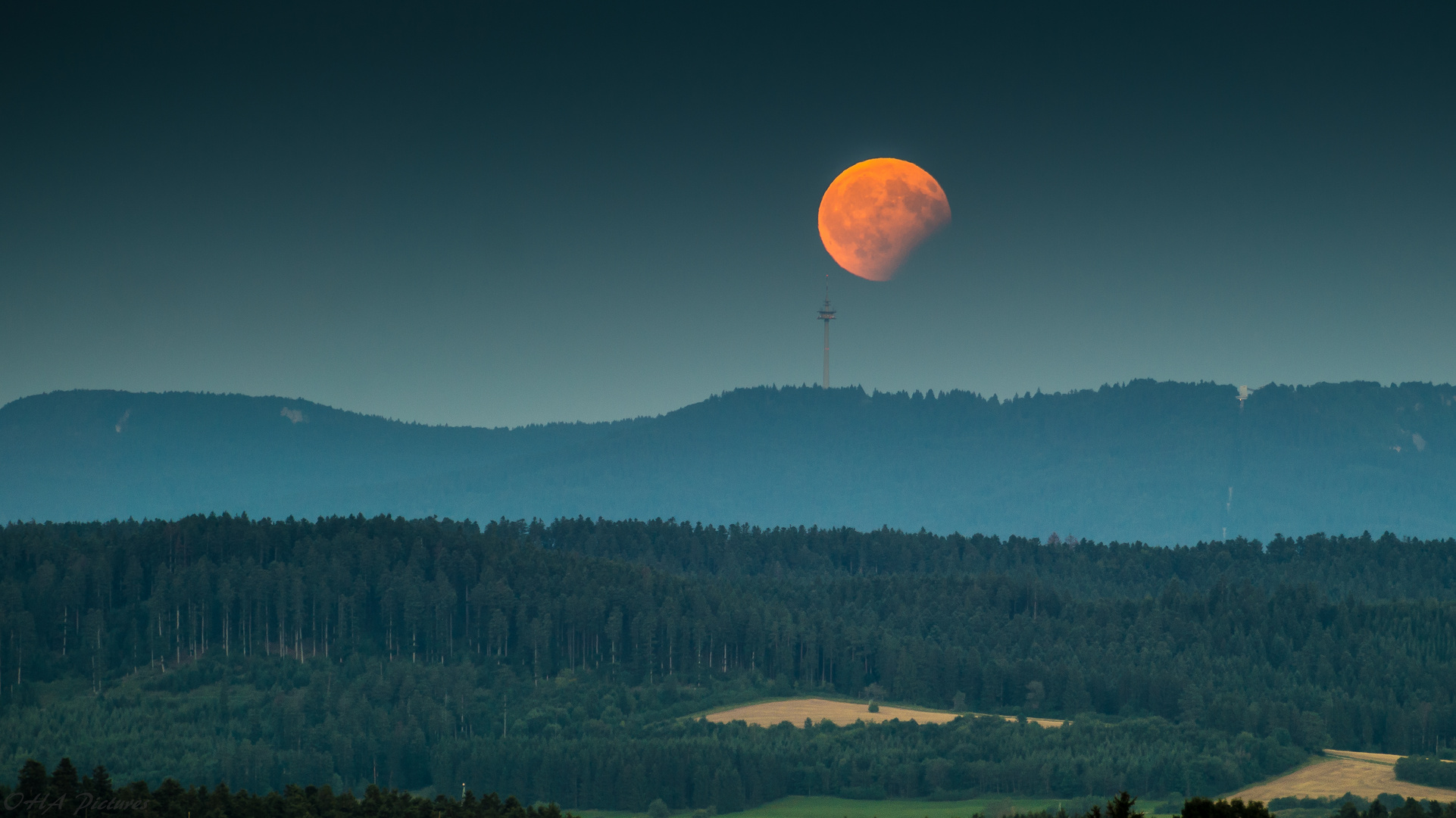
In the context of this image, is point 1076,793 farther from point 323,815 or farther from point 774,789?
point 323,815

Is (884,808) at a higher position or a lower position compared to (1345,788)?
lower

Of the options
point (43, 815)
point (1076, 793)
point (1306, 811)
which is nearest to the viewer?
point (43, 815)

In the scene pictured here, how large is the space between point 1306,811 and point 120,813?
117205 millimetres

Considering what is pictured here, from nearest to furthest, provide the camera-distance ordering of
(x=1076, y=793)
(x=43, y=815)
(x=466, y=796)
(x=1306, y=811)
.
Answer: (x=43, y=815) < (x=466, y=796) < (x=1306, y=811) < (x=1076, y=793)

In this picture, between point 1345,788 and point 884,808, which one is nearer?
point 884,808

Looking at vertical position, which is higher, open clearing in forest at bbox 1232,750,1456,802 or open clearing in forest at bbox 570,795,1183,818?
open clearing in forest at bbox 1232,750,1456,802

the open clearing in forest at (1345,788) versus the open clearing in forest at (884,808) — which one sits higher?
the open clearing in forest at (1345,788)

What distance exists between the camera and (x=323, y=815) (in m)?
137

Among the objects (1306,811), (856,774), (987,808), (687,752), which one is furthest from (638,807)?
(1306,811)

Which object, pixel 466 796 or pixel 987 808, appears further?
pixel 987 808

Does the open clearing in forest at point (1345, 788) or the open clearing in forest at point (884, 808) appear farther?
the open clearing in forest at point (1345, 788)

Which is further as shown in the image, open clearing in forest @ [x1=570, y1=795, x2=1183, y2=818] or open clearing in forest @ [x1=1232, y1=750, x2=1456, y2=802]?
open clearing in forest @ [x1=1232, y1=750, x2=1456, y2=802]

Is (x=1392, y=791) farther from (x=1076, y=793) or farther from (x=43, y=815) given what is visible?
(x=43, y=815)

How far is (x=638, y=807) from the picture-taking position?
19038 cm
